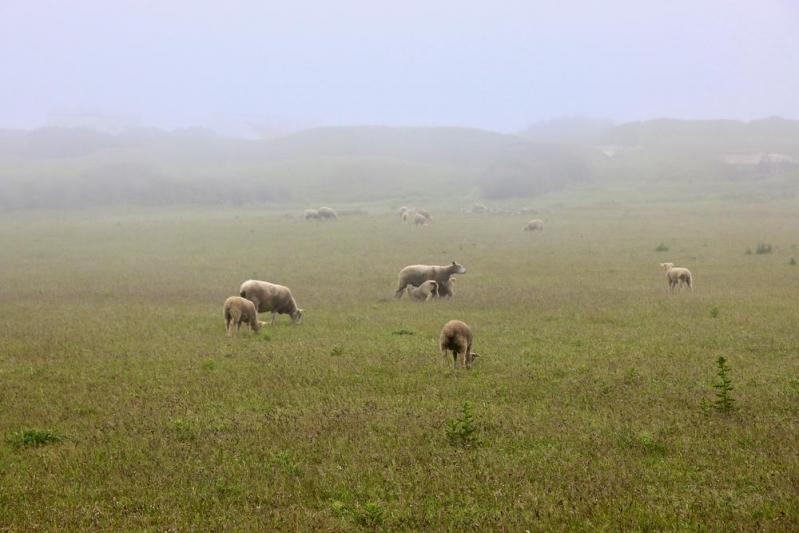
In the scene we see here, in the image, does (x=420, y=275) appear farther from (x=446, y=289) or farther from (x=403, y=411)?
(x=403, y=411)

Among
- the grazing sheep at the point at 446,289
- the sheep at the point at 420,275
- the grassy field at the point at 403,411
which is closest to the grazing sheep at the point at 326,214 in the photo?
the grassy field at the point at 403,411

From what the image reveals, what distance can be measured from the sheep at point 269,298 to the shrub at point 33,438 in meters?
9.97

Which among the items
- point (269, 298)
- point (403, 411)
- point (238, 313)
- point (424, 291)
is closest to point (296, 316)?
point (269, 298)

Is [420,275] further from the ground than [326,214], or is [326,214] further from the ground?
[326,214]

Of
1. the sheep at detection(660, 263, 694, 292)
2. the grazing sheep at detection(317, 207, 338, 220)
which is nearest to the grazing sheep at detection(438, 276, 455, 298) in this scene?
the sheep at detection(660, 263, 694, 292)

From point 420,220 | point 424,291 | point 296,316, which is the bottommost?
point 296,316

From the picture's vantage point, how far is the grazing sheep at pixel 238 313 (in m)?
18.0

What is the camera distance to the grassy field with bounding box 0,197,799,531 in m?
7.85

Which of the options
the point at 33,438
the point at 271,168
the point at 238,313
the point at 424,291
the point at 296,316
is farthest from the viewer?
the point at 271,168

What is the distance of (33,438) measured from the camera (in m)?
10.0

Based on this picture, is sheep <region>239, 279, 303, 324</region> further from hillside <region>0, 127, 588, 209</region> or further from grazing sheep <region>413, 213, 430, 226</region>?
hillside <region>0, 127, 588, 209</region>

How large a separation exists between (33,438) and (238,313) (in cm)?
816

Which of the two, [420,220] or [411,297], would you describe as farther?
[420,220]

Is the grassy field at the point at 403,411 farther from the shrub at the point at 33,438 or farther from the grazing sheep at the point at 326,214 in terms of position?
the grazing sheep at the point at 326,214
